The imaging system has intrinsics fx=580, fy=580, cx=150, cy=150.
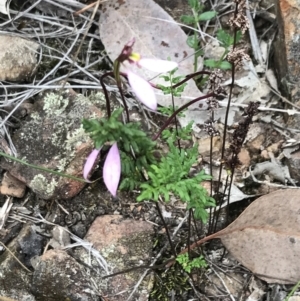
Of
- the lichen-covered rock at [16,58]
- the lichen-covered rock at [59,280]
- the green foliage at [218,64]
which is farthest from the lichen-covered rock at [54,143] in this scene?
the green foliage at [218,64]

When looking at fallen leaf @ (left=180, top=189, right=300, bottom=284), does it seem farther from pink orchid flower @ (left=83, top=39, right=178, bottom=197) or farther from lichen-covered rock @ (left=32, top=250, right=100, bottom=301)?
pink orchid flower @ (left=83, top=39, right=178, bottom=197)

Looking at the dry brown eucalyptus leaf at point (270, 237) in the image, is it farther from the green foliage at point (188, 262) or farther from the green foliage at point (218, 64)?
the green foliage at point (218, 64)

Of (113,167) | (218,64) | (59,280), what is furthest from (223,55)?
(59,280)

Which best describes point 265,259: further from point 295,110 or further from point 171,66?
point 171,66

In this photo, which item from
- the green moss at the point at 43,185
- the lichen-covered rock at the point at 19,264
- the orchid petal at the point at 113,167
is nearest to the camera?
the orchid petal at the point at 113,167

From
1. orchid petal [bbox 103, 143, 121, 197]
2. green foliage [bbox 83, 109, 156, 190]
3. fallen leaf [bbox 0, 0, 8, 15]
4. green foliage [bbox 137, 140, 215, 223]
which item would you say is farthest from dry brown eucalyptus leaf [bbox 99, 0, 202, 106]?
orchid petal [bbox 103, 143, 121, 197]
